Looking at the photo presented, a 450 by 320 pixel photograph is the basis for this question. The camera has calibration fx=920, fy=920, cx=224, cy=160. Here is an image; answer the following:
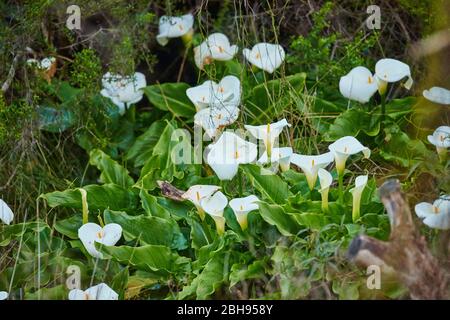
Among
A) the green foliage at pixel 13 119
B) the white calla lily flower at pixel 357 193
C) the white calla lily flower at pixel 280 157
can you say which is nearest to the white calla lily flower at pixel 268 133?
the white calla lily flower at pixel 280 157

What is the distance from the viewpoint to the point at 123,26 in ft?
12.8

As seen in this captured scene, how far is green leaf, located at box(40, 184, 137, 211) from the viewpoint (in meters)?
3.32

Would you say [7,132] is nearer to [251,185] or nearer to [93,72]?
[93,72]

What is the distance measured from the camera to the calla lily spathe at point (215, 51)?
390 centimetres

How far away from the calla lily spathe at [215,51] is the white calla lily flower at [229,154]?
797mm

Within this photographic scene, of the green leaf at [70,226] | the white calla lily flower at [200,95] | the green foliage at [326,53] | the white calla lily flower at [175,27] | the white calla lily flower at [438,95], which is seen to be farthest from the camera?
the white calla lily flower at [175,27]

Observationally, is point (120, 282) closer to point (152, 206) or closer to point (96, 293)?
point (96, 293)

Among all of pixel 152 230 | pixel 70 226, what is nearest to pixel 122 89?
pixel 70 226

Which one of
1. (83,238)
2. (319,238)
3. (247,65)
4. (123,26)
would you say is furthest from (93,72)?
(319,238)

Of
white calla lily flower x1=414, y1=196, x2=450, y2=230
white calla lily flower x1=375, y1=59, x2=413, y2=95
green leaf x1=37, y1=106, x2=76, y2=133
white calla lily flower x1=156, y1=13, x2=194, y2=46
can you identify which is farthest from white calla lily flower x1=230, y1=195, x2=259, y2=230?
white calla lily flower x1=156, y1=13, x2=194, y2=46

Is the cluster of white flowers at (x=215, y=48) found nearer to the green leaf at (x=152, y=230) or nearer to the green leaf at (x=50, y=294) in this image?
the green leaf at (x=152, y=230)

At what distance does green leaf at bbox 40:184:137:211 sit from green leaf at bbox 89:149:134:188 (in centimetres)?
15

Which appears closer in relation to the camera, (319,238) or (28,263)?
(319,238)

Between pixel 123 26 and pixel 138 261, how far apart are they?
49.2 inches
